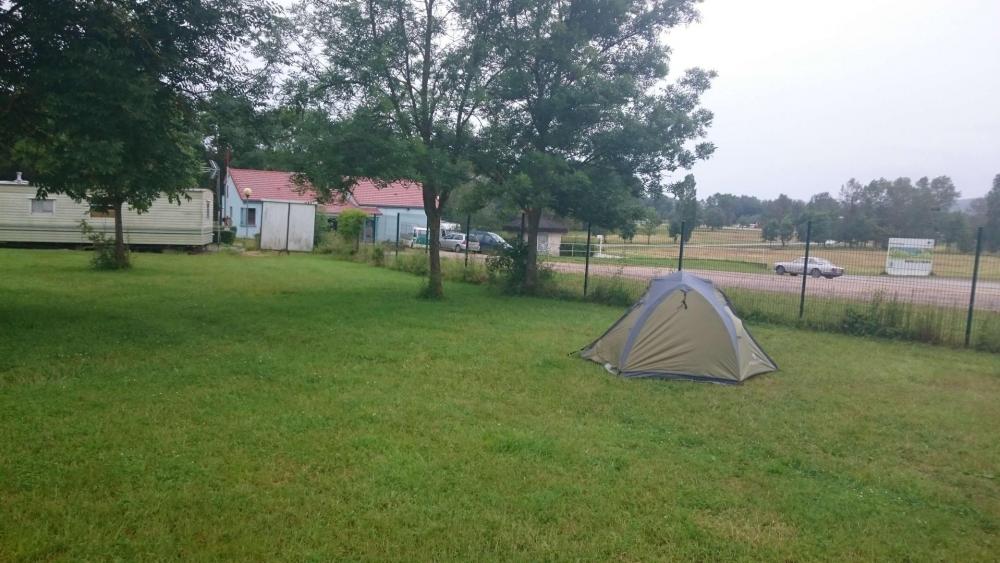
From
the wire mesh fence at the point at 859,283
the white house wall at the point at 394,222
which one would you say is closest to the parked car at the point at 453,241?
the white house wall at the point at 394,222

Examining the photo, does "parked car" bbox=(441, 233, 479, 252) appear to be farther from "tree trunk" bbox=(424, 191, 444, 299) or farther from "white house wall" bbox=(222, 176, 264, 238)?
"tree trunk" bbox=(424, 191, 444, 299)

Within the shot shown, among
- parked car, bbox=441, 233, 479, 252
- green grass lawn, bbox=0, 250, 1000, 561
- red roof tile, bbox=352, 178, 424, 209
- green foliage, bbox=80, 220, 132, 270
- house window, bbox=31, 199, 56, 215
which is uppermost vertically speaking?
red roof tile, bbox=352, 178, 424, 209

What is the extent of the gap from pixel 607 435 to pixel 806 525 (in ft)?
5.58

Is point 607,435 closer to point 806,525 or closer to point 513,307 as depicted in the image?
point 806,525

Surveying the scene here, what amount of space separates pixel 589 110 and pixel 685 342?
7.06 m

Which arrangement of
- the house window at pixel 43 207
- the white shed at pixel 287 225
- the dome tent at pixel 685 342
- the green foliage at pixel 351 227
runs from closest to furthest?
the dome tent at pixel 685 342 → the house window at pixel 43 207 → the green foliage at pixel 351 227 → the white shed at pixel 287 225

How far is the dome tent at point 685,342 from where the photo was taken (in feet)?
24.0

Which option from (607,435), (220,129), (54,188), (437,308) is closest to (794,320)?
(437,308)

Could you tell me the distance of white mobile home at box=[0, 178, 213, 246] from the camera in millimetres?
22344

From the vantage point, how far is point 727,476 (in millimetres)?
4617

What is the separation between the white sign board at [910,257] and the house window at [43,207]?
2482 cm

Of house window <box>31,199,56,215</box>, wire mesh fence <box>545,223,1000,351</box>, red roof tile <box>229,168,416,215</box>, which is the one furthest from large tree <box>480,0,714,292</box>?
red roof tile <box>229,168,416,215</box>

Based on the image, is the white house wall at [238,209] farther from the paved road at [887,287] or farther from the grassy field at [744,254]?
the paved road at [887,287]

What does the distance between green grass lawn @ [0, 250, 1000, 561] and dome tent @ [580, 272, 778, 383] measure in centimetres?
31
